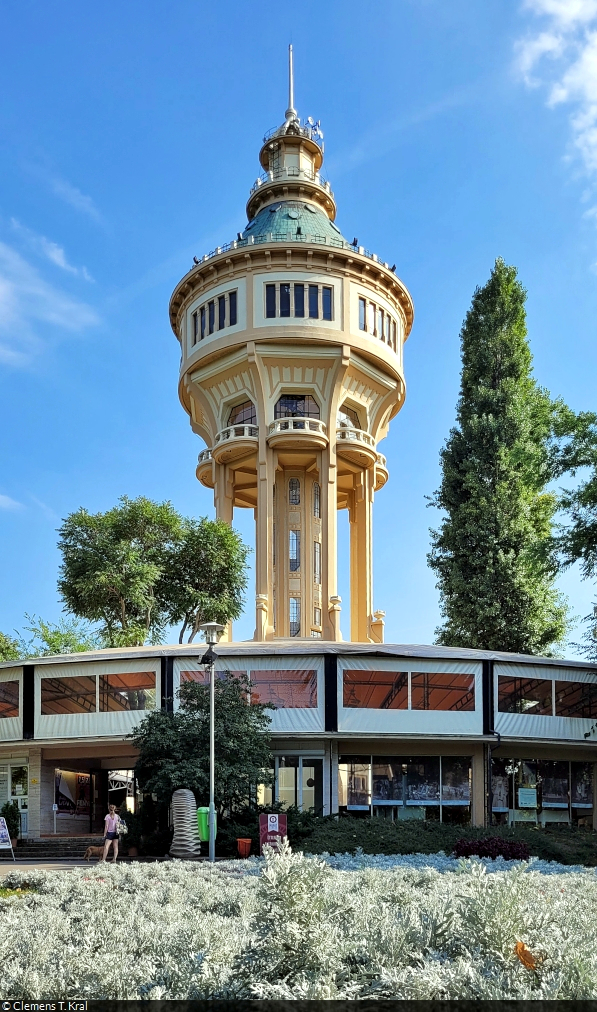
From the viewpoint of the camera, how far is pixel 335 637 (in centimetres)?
4222

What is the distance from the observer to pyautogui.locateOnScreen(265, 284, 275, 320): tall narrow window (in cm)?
4256

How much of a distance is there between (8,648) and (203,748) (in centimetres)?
3348

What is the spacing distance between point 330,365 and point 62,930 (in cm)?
3635

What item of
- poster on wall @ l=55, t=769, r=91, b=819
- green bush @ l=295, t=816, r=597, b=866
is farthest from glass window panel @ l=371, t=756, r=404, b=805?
poster on wall @ l=55, t=769, r=91, b=819

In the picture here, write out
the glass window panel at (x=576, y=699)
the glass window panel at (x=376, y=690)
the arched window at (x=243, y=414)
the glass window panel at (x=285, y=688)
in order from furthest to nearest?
the arched window at (x=243, y=414) → the glass window panel at (x=576, y=699) → the glass window panel at (x=376, y=690) → the glass window panel at (x=285, y=688)

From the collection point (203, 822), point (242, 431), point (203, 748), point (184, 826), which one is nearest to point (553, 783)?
point (203, 748)

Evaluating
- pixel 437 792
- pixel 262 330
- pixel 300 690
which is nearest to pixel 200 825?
pixel 300 690

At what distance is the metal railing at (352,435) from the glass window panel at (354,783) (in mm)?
17208

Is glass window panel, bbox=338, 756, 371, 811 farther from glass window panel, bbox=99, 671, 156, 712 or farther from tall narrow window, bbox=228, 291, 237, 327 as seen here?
tall narrow window, bbox=228, 291, 237, 327

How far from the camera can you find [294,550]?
45938 millimetres

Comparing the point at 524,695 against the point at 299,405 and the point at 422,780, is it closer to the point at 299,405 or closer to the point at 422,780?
the point at 422,780

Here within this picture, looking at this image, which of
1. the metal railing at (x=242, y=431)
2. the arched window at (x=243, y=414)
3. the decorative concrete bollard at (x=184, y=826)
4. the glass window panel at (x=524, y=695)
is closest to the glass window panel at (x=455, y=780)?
the glass window panel at (x=524, y=695)

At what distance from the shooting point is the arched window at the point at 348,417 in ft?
149

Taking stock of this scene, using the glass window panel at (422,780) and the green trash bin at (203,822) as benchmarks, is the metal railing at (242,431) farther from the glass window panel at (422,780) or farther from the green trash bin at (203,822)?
the green trash bin at (203,822)
